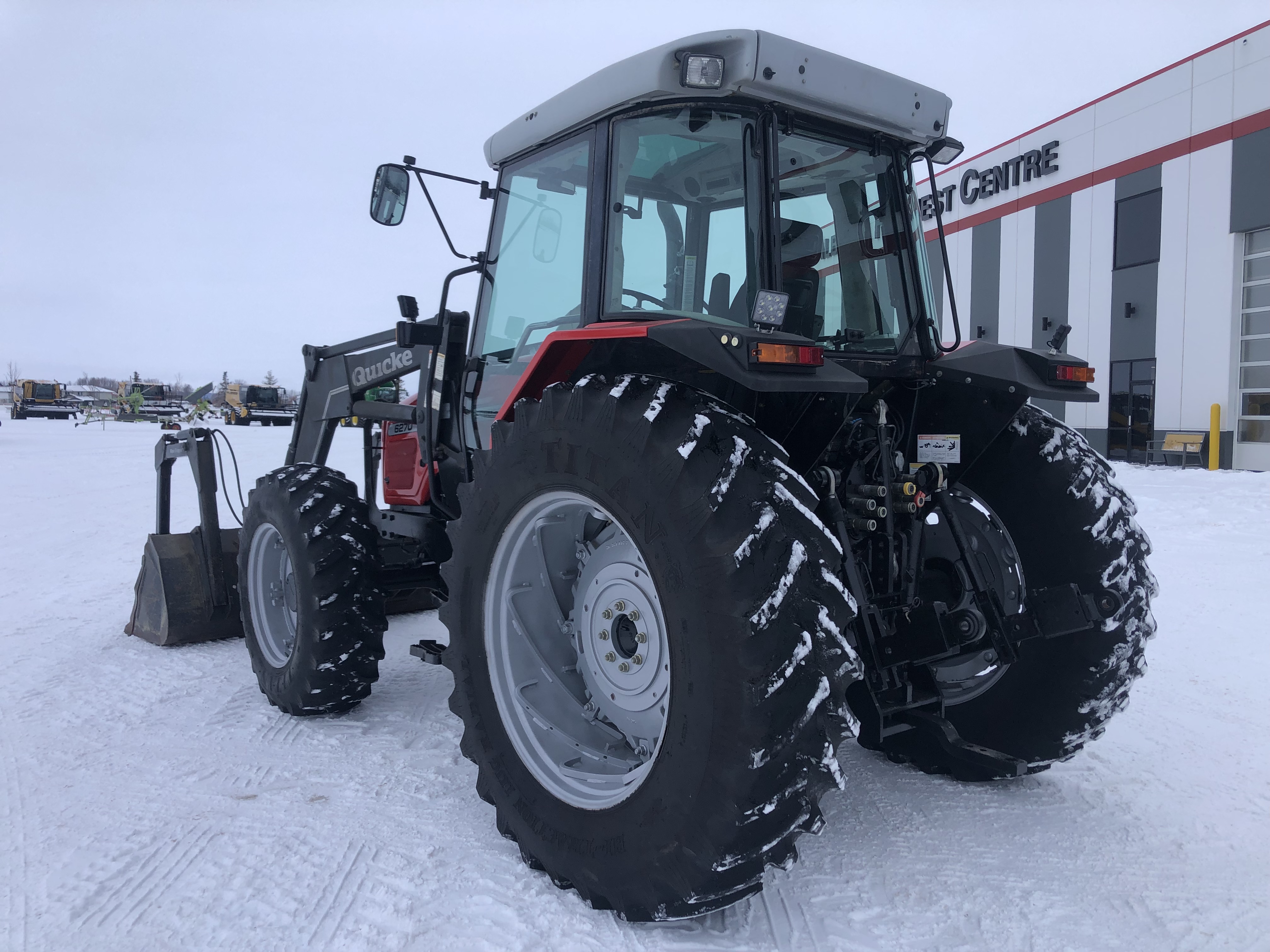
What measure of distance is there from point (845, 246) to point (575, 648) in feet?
5.46

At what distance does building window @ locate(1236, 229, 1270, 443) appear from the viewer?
15.2 meters

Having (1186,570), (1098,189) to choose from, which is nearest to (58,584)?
(1186,570)

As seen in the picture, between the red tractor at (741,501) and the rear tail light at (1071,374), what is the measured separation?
0.04ft

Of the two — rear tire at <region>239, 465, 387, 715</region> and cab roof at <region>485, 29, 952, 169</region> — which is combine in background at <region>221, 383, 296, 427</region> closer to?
rear tire at <region>239, 465, 387, 715</region>

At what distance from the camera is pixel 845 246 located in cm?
291

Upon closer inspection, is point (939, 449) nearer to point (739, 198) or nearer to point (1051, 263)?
point (739, 198)

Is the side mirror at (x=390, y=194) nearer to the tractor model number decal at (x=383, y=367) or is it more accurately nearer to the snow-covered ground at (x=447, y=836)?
the tractor model number decal at (x=383, y=367)

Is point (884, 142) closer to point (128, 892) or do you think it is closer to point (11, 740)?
point (128, 892)

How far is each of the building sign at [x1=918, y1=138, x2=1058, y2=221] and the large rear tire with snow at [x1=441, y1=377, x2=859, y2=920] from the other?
1743 centimetres

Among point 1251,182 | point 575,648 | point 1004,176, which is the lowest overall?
point 575,648

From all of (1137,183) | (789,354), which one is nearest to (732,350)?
(789,354)

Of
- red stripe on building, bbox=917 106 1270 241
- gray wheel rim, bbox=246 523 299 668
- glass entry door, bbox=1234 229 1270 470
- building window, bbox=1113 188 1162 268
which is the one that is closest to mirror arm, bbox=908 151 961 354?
gray wheel rim, bbox=246 523 299 668

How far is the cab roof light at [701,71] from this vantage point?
2365 mm

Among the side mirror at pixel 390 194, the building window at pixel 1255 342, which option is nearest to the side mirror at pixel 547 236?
the side mirror at pixel 390 194
